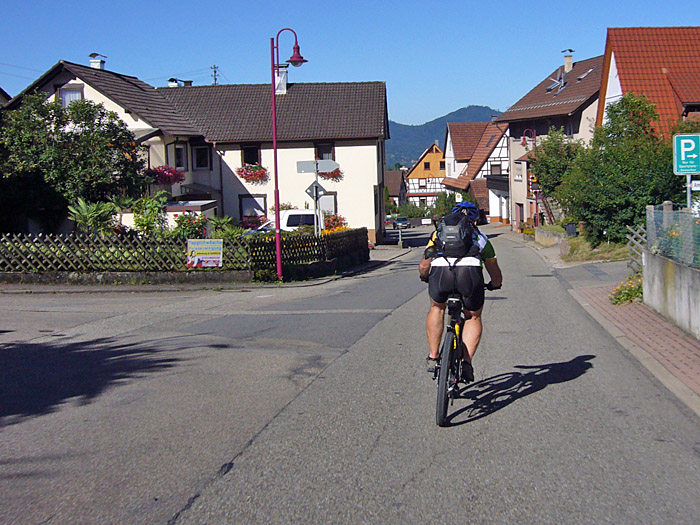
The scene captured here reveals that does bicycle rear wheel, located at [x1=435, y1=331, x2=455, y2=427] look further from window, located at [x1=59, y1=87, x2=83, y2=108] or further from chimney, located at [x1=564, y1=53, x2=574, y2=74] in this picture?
chimney, located at [x1=564, y1=53, x2=574, y2=74]

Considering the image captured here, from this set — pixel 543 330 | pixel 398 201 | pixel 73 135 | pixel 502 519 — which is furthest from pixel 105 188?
pixel 398 201

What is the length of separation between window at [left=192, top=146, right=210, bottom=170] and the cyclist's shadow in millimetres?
32932

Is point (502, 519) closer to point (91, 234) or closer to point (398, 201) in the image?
point (91, 234)

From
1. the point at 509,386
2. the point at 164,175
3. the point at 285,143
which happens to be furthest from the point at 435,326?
the point at 285,143

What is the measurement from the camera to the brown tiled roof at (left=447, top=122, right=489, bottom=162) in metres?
80.1

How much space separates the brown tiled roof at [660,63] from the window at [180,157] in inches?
775

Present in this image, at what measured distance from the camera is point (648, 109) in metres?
29.0

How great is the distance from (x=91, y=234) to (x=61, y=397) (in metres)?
12.9

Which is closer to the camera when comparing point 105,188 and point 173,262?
point 173,262

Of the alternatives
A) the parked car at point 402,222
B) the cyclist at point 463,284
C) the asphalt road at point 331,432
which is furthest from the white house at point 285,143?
the parked car at point 402,222

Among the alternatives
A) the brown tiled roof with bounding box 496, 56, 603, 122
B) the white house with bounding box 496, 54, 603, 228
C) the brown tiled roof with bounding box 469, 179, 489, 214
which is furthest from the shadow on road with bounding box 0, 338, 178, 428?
the brown tiled roof with bounding box 469, 179, 489, 214

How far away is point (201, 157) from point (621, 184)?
22.2 meters

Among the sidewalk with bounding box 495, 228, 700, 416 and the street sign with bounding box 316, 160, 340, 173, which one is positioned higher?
the street sign with bounding box 316, 160, 340, 173

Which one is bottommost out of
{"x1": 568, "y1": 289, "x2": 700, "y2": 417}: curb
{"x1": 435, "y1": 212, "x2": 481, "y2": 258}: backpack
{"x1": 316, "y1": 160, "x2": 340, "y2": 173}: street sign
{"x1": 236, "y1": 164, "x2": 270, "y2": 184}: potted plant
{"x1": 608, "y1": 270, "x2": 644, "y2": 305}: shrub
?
{"x1": 568, "y1": 289, "x2": 700, "y2": 417}: curb
